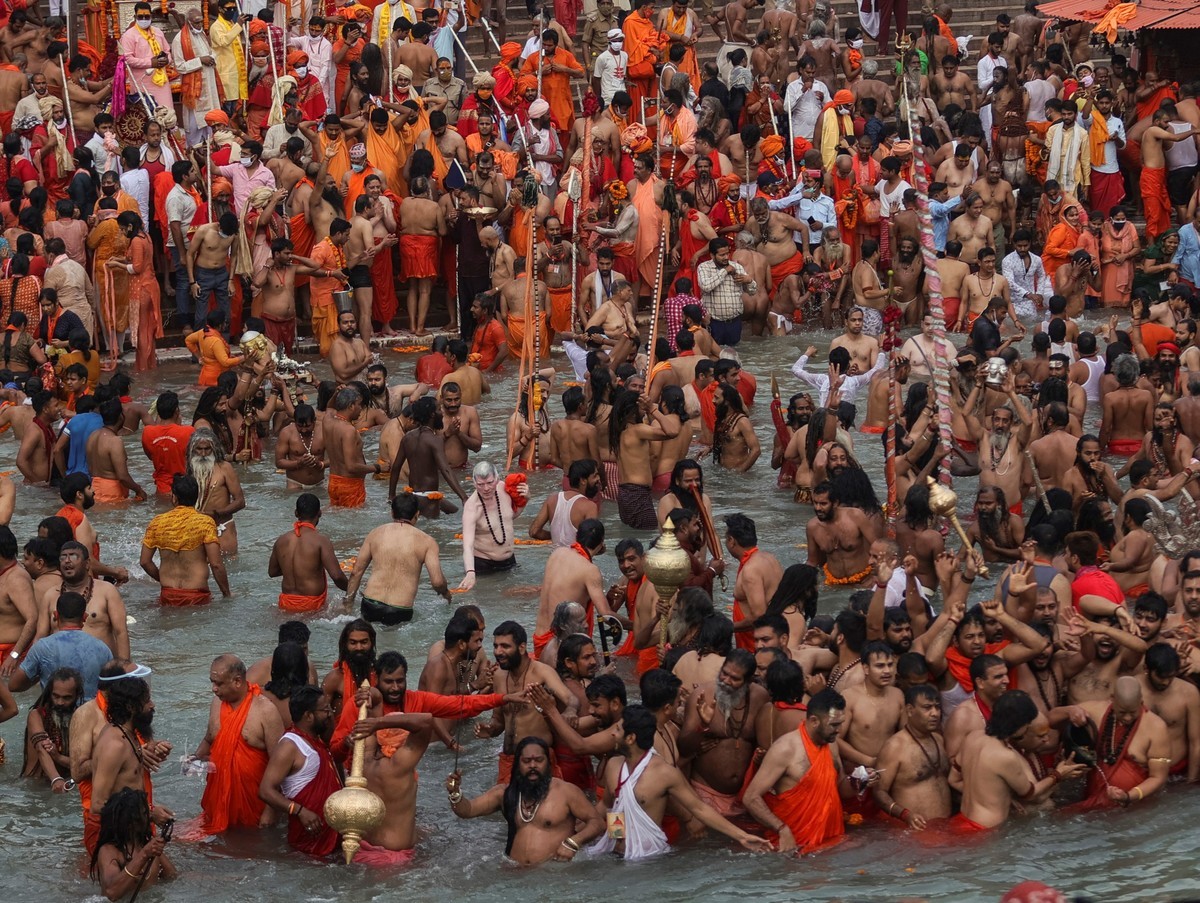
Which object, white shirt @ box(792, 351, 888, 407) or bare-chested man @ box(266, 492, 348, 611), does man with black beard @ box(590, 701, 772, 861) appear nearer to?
bare-chested man @ box(266, 492, 348, 611)

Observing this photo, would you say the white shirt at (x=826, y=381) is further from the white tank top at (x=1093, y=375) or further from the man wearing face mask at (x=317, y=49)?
the man wearing face mask at (x=317, y=49)

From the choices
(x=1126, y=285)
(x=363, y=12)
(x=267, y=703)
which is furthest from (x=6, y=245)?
(x=1126, y=285)

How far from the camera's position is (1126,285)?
18594 mm

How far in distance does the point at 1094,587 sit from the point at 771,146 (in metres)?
9.42

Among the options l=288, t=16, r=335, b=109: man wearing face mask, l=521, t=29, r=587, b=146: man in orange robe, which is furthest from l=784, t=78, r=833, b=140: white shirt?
l=288, t=16, r=335, b=109: man wearing face mask

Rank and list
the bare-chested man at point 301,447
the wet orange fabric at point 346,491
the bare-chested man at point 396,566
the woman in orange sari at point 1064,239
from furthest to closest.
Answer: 1. the woman in orange sari at point 1064,239
2. the bare-chested man at point 301,447
3. the wet orange fabric at point 346,491
4. the bare-chested man at point 396,566

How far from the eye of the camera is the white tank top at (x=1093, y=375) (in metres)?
15.1

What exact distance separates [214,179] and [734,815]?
1008cm

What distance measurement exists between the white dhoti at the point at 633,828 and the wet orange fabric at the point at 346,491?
5476 millimetres

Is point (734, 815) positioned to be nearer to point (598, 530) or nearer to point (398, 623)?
point (598, 530)

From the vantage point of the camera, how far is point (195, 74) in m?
19.2

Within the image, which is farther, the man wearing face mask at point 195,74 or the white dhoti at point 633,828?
the man wearing face mask at point 195,74

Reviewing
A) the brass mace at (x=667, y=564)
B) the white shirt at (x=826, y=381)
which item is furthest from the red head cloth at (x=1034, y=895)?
the white shirt at (x=826, y=381)

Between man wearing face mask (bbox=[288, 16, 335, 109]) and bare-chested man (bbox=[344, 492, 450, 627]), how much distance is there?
8.83 meters
